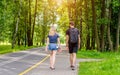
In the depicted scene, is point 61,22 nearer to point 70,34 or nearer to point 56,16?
point 56,16

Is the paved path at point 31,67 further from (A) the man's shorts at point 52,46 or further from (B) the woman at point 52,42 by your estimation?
(A) the man's shorts at point 52,46

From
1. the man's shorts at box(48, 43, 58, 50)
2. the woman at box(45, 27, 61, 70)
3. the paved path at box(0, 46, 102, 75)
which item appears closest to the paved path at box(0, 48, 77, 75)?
the paved path at box(0, 46, 102, 75)

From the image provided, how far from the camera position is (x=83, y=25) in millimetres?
79938

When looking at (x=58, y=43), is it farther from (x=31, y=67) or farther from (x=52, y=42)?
(x=31, y=67)

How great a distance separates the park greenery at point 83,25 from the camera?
23917mm

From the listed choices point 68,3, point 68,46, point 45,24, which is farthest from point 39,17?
point 68,46

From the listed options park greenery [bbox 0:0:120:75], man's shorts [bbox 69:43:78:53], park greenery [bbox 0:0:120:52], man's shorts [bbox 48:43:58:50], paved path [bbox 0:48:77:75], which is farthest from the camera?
park greenery [bbox 0:0:120:52]

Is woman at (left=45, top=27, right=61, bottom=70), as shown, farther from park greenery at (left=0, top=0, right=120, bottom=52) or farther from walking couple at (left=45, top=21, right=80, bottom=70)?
park greenery at (left=0, top=0, right=120, bottom=52)

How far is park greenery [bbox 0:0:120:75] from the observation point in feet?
78.5

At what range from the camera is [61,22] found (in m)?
96.9

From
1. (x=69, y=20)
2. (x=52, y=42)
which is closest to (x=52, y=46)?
(x=52, y=42)

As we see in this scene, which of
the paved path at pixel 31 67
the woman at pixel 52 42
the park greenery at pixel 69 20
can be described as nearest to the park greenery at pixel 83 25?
the park greenery at pixel 69 20

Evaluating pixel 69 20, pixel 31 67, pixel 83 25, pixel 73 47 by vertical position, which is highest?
pixel 69 20

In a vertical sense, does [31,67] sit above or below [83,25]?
below
